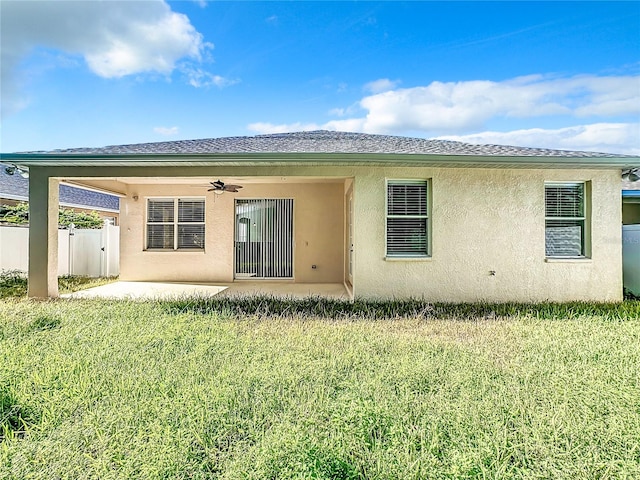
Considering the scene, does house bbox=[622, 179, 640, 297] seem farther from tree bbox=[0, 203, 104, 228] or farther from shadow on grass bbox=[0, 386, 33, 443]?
tree bbox=[0, 203, 104, 228]

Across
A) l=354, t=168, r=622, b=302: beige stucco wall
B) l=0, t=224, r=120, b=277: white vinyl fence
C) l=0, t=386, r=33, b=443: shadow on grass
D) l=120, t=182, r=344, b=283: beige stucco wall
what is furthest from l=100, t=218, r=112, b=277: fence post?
l=0, t=386, r=33, b=443: shadow on grass

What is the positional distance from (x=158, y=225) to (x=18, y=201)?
863 cm

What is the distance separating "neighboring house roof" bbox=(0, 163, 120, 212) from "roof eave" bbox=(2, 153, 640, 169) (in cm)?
706

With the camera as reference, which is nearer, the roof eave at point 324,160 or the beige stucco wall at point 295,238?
the roof eave at point 324,160

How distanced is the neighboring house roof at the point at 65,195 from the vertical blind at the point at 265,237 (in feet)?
27.9

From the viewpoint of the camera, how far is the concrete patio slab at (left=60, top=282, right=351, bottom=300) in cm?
868

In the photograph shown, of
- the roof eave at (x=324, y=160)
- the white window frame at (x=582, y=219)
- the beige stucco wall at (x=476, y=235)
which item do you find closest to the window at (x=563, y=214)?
the white window frame at (x=582, y=219)

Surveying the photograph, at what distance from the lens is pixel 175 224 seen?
11.5 meters

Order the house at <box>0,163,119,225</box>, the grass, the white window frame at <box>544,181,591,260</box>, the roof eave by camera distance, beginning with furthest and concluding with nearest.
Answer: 1. the house at <box>0,163,119,225</box>
2. the grass
3. the white window frame at <box>544,181,591,260</box>
4. the roof eave

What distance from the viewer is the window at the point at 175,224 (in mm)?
11539

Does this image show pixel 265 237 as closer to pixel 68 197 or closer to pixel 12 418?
pixel 12 418

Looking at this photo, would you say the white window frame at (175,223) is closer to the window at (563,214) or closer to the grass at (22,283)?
the grass at (22,283)

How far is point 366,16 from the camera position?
13281 millimetres

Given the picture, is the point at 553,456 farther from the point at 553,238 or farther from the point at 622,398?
the point at 553,238
